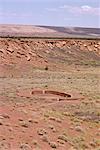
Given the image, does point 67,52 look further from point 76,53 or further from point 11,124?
point 11,124

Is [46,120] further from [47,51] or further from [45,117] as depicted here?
[47,51]

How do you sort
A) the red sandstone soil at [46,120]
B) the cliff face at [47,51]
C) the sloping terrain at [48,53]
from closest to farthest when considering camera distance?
1. the red sandstone soil at [46,120]
2. the sloping terrain at [48,53]
3. the cliff face at [47,51]

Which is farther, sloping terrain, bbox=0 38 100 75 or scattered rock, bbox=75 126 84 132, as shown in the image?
sloping terrain, bbox=0 38 100 75

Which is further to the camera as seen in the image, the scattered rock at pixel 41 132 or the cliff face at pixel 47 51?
the cliff face at pixel 47 51

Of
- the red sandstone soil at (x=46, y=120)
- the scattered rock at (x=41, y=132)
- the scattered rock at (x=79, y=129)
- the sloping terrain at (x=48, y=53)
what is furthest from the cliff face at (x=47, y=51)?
the scattered rock at (x=41, y=132)

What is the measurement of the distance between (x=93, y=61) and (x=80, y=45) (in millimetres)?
6480

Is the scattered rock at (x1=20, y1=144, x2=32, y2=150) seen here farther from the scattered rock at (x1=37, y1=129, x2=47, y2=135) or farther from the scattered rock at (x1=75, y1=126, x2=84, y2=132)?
the scattered rock at (x1=75, y1=126, x2=84, y2=132)

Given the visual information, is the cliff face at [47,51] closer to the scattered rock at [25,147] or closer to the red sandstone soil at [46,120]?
the red sandstone soil at [46,120]

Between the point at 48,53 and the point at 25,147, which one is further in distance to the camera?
the point at 48,53

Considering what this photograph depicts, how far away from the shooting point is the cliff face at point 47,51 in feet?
253

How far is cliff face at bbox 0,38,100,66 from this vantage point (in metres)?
77.2

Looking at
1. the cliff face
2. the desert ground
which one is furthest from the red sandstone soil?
the cliff face

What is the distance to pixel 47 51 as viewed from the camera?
290 feet

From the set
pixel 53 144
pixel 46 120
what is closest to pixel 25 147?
pixel 53 144
